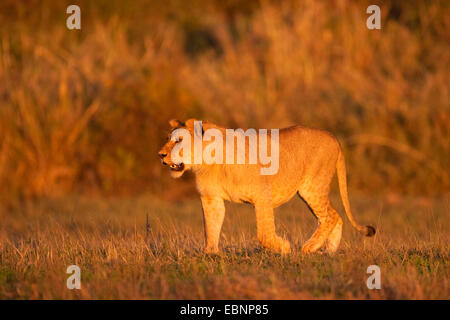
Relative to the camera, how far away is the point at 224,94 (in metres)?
16.2

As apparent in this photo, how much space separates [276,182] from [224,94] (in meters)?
9.23

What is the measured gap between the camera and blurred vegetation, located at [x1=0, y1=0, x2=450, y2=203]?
46.8 ft

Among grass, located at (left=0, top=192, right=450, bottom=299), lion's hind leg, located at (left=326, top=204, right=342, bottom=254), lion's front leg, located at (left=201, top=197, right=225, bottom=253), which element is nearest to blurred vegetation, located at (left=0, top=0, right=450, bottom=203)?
grass, located at (left=0, top=192, right=450, bottom=299)

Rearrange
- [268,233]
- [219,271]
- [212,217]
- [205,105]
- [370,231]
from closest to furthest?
[219,271], [268,233], [212,217], [370,231], [205,105]

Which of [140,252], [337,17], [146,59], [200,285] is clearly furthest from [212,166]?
[337,17]

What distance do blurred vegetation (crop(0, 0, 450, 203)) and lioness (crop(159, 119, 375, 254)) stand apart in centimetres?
675

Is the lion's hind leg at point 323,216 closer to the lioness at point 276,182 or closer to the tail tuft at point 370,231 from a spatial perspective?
the lioness at point 276,182

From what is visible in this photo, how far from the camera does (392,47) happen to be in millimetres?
17516

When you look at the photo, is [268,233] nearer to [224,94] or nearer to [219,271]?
[219,271]

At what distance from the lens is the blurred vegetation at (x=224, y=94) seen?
1427 centimetres

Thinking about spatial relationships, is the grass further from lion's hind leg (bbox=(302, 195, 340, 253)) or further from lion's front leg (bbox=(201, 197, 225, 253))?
lion's hind leg (bbox=(302, 195, 340, 253))

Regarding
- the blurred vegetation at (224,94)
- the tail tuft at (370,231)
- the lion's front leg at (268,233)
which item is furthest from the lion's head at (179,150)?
the blurred vegetation at (224,94)

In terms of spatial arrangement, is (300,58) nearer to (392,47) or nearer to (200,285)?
(392,47)

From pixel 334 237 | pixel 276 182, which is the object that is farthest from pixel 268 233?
pixel 334 237
